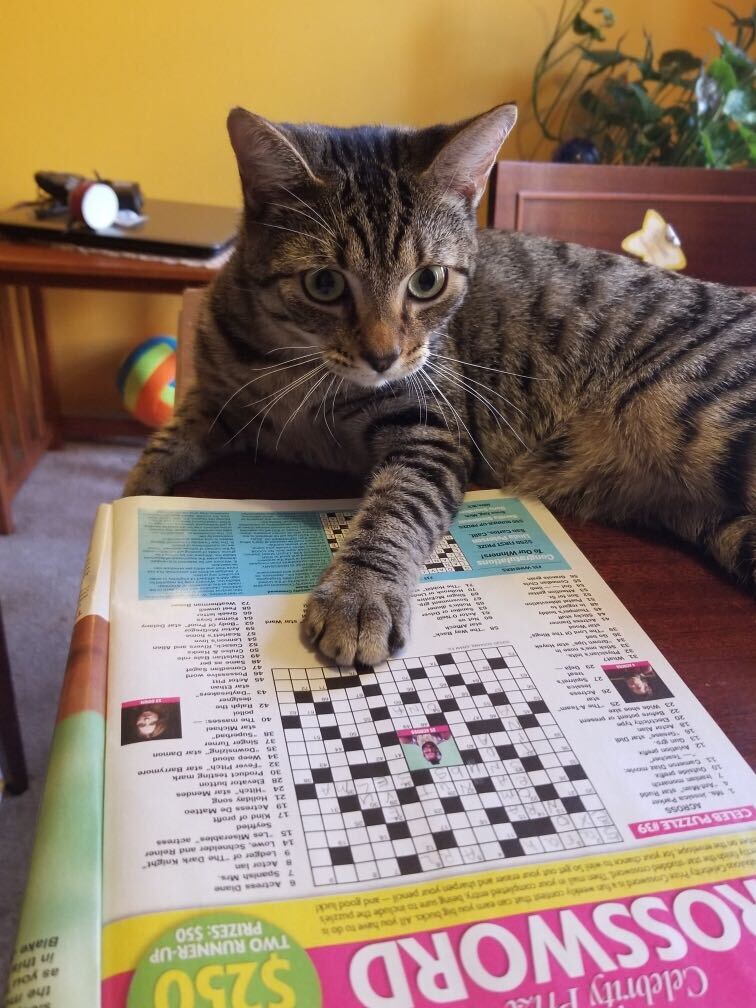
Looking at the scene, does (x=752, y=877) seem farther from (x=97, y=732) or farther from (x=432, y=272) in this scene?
(x=432, y=272)

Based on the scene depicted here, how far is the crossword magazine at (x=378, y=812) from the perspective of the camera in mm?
445

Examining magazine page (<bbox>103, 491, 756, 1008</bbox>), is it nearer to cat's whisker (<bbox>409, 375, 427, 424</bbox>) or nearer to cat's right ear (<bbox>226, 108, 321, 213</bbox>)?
cat's whisker (<bbox>409, 375, 427, 424</bbox>)

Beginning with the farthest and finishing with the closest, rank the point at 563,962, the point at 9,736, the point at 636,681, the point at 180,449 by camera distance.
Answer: the point at 9,736
the point at 180,449
the point at 636,681
the point at 563,962

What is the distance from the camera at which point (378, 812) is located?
1.79ft

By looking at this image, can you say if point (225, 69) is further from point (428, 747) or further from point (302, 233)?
point (428, 747)

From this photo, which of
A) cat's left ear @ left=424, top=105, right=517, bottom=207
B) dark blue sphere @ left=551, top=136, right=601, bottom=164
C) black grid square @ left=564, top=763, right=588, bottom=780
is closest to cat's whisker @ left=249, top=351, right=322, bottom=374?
cat's left ear @ left=424, top=105, right=517, bottom=207

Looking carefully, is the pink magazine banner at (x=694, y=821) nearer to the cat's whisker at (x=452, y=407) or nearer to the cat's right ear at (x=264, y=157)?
the cat's whisker at (x=452, y=407)

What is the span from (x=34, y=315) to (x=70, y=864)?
220 cm

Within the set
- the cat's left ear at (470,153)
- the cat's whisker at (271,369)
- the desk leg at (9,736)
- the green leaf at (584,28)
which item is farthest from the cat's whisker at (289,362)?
the green leaf at (584,28)

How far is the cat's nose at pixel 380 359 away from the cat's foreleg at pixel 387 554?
4.9 inches

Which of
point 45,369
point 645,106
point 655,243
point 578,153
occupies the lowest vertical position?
point 45,369

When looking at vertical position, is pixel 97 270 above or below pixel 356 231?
below

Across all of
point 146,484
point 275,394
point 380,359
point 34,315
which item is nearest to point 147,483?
point 146,484

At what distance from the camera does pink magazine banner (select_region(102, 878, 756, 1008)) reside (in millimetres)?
438
